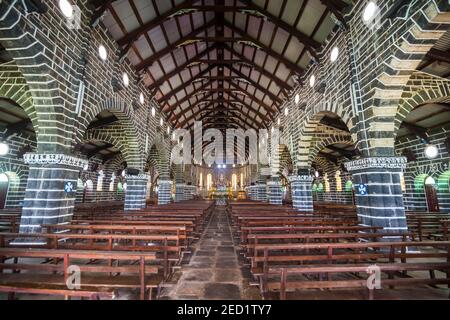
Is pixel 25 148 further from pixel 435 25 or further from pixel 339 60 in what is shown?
pixel 435 25

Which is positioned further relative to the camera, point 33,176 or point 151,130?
point 151,130

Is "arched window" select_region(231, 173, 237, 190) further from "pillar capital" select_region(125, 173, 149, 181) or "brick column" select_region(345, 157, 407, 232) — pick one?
"brick column" select_region(345, 157, 407, 232)

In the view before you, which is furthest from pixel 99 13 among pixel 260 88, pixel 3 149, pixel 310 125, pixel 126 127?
pixel 260 88

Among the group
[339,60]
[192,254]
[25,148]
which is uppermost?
[339,60]

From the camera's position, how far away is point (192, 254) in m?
6.19

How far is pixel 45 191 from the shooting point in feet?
19.7

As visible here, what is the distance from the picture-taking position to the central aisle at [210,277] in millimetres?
3705

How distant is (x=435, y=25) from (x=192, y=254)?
7423 mm

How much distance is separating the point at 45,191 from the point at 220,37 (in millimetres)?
9942

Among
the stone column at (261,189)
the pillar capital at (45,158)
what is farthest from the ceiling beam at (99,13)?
the stone column at (261,189)

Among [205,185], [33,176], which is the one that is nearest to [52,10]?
[33,176]

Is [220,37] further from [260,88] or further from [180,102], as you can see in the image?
[180,102]

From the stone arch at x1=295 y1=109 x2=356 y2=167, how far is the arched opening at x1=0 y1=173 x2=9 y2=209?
47.1ft

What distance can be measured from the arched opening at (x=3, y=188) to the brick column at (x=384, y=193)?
15106mm
